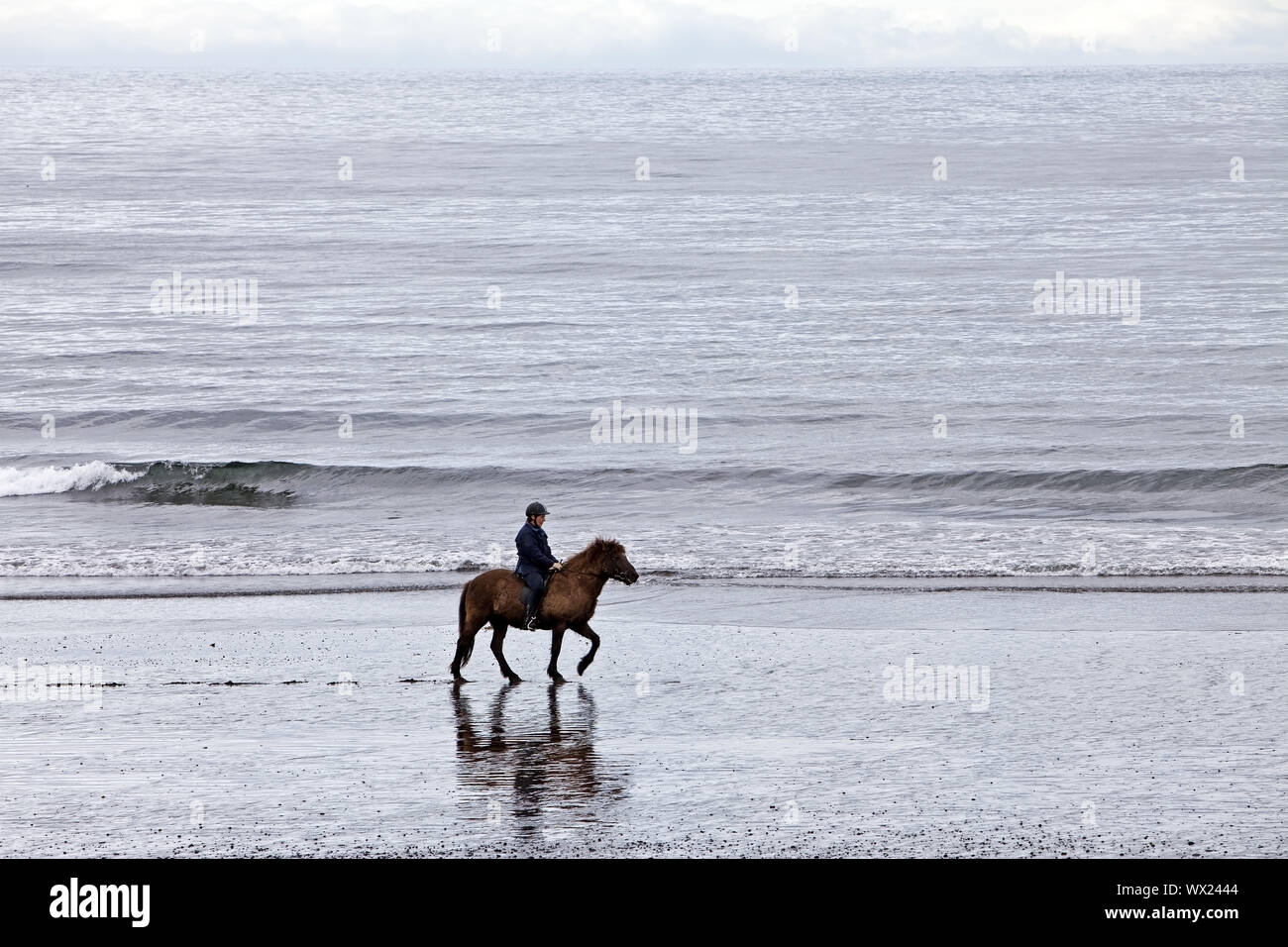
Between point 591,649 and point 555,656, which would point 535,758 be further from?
point 591,649

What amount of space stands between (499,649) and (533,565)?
0.91m

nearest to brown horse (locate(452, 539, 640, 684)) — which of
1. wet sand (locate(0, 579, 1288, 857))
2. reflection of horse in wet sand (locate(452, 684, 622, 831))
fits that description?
wet sand (locate(0, 579, 1288, 857))

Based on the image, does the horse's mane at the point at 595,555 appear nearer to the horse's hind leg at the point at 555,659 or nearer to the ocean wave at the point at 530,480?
the horse's hind leg at the point at 555,659

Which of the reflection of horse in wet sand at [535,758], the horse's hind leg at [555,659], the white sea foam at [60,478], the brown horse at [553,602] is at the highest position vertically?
the white sea foam at [60,478]

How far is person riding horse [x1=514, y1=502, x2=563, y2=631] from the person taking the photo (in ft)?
47.3

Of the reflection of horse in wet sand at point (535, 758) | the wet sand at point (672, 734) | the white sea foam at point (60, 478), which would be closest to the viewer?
the wet sand at point (672, 734)

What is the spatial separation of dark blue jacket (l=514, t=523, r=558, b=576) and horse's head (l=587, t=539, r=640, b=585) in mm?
473

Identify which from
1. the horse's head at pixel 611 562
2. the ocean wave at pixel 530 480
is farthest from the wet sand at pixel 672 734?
the ocean wave at pixel 530 480

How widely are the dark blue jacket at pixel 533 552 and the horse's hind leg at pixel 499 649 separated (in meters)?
0.59

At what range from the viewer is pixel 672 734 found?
40.0 feet

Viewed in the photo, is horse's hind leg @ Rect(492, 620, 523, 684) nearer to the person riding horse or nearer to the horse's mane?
the person riding horse

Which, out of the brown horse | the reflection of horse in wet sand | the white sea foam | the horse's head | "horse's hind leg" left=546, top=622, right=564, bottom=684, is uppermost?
the white sea foam

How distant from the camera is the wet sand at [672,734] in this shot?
9539mm
